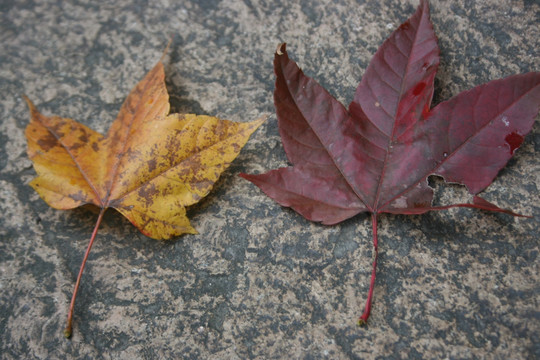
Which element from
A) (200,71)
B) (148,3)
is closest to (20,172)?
(200,71)

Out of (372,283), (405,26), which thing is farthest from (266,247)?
(405,26)

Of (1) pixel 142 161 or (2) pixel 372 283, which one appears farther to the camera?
(1) pixel 142 161

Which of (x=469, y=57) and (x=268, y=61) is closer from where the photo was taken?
(x=469, y=57)

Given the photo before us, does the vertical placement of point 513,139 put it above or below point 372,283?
above

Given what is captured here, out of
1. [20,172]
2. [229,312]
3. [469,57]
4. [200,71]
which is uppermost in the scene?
[469,57]

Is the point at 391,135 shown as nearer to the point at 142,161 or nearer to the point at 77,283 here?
the point at 142,161

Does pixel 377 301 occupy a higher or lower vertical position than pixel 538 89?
lower

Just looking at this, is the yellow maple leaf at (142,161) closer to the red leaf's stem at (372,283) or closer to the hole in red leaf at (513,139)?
the red leaf's stem at (372,283)

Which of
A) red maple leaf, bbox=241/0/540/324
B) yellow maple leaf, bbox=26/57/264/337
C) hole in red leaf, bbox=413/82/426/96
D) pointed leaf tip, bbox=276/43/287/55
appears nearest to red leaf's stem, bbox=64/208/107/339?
yellow maple leaf, bbox=26/57/264/337

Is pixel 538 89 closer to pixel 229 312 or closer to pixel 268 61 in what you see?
pixel 268 61
